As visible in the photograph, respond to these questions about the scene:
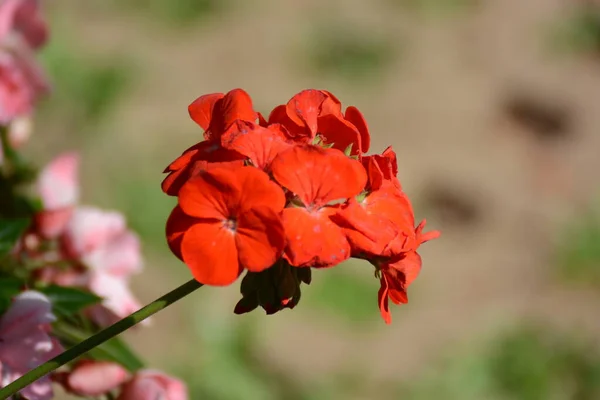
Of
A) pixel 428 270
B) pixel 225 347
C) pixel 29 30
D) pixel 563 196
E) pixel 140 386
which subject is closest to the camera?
pixel 140 386

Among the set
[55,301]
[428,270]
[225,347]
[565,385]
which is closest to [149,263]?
[225,347]

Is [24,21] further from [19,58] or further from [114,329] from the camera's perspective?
[114,329]

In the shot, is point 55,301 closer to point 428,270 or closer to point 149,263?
point 149,263

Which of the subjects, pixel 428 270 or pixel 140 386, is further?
pixel 428 270

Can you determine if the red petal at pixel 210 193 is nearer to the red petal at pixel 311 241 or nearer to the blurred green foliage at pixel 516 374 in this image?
the red petal at pixel 311 241

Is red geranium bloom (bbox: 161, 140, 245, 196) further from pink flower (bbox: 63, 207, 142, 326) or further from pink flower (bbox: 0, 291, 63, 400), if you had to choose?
pink flower (bbox: 63, 207, 142, 326)

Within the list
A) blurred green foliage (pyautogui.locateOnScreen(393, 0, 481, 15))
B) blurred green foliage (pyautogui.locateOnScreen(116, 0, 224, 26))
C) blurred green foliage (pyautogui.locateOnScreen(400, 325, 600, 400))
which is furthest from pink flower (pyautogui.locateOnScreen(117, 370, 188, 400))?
blurred green foliage (pyautogui.locateOnScreen(393, 0, 481, 15))

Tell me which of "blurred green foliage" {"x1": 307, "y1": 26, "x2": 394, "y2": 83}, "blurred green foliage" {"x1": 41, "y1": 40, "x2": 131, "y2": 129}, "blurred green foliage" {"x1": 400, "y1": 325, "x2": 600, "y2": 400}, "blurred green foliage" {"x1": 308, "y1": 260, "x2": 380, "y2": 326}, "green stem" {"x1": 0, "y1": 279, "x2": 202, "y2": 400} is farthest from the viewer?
"blurred green foliage" {"x1": 307, "y1": 26, "x2": 394, "y2": 83}
